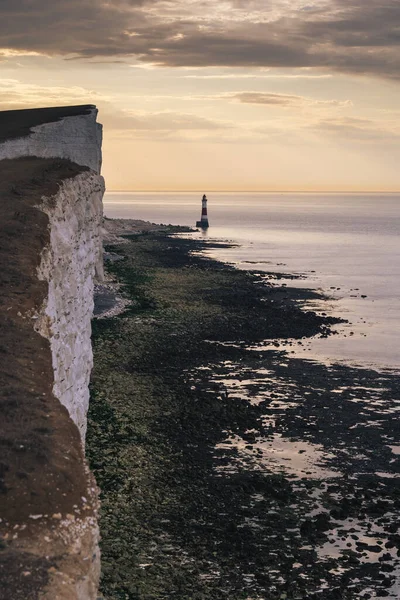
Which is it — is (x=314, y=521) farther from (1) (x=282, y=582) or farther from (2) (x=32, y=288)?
(2) (x=32, y=288)

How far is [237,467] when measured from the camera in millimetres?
22859

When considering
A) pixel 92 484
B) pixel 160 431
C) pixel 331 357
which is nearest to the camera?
pixel 92 484

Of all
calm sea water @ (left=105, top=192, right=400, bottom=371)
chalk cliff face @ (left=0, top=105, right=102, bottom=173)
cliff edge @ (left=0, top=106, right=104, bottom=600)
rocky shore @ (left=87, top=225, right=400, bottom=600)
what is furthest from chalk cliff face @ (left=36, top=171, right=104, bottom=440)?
calm sea water @ (left=105, top=192, right=400, bottom=371)

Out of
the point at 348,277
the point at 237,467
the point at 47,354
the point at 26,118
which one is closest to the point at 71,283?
the point at 237,467

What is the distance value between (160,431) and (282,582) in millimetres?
9890

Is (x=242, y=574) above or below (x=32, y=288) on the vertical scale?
below

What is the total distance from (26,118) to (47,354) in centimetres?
2352

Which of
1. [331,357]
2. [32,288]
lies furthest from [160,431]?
[331,357]

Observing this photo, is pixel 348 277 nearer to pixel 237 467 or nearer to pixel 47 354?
pixel 237 467

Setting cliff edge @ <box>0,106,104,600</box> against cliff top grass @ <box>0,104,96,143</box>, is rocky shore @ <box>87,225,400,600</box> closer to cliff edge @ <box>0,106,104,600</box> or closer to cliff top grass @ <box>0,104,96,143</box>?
cliff edge @ <box>0,106,104,600</box>

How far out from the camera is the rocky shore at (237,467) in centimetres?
1675

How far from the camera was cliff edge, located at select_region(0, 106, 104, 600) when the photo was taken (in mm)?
6832

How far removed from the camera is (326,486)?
71.3 feet

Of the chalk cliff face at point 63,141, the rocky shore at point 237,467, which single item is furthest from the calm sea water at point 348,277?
the chalk cliff face at point 63,141
